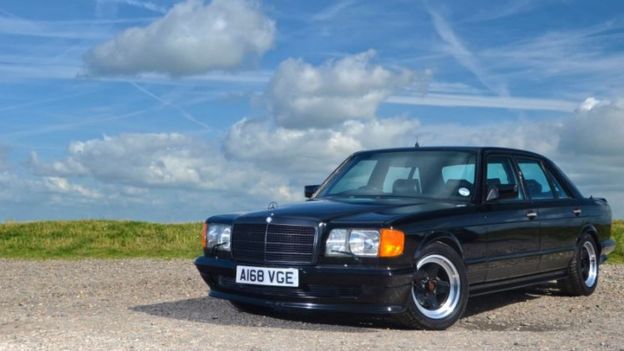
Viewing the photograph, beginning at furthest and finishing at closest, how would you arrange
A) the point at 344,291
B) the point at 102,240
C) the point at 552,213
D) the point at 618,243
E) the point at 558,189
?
the point at 102,240 < the point at 618,243 < the point at 558,189 < the point at 552,213 < the point at 344,291

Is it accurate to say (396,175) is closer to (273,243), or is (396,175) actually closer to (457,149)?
(457,149)

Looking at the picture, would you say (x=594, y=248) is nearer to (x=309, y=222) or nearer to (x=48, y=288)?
(x=309, y=222)

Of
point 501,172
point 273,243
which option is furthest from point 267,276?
point 501,172

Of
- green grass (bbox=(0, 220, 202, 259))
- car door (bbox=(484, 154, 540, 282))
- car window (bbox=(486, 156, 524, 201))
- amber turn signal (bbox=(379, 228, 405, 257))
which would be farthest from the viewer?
green grass (bbox=(0, 220, 202, 259))

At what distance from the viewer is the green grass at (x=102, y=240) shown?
18766mm

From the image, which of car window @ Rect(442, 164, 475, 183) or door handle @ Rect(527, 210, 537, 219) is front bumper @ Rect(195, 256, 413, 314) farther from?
door handle @ Rect(527, 210, 537, 219)

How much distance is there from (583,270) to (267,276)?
14.9 feet

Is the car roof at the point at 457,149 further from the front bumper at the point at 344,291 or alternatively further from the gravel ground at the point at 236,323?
the front bumper at the point at 344,291

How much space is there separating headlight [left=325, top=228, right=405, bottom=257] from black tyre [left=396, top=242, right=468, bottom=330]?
0.98 ft

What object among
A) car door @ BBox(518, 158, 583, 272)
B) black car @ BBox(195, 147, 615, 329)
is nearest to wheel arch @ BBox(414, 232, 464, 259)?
black car @ BBox(195, 147, 615, 329)

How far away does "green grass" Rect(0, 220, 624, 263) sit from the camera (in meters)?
18.8

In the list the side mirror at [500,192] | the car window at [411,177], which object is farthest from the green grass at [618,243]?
the car window at [411,177]

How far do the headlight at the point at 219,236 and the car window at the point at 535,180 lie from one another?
11.2 ft

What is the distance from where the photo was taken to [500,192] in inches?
319
